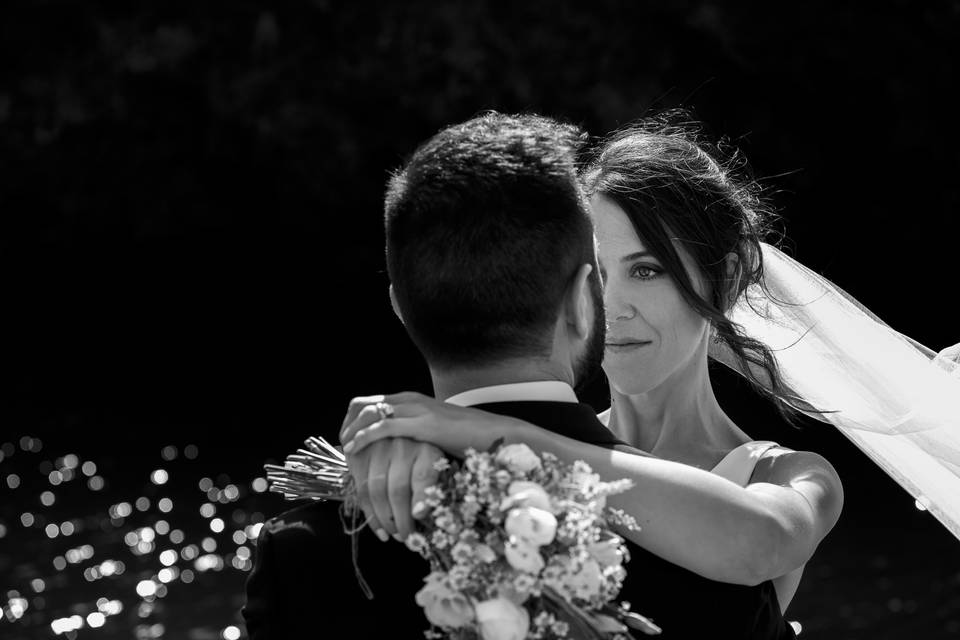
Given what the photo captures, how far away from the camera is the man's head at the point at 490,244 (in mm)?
1907

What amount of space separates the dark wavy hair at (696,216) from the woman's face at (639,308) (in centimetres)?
3

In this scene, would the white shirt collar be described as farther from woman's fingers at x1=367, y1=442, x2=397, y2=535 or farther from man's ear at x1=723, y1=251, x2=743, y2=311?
man's ear at x1=723, y1=251, x2=743, y2=311

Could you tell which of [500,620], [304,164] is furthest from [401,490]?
[304,164]

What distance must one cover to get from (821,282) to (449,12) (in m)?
18.5

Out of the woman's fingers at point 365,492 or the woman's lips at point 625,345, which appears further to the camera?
the woman's lips at point 625,345

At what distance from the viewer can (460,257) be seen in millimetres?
1902

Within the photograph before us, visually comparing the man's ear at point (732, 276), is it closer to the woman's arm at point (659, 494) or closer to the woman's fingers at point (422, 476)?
the woman's arm at point (659, 494)

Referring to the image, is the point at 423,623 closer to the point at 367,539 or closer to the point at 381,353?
the point at 367,539

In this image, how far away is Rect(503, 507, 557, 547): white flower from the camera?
174 cm

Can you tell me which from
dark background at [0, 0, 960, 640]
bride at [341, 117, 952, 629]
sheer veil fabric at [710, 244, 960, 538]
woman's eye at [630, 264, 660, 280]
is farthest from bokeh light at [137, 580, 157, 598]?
woman's eye at [630, 264, 660, 280]

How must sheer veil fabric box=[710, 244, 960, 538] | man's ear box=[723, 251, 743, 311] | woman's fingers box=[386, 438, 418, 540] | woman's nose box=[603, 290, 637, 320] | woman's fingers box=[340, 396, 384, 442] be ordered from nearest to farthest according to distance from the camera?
woman's fingers box=[386, 438, 418, 540] → woman's fingers box=[340, 396, 384, 442] → woman's nose box=[603, 290, 637, 320] → man's ear box=[723, 251, 743, 311] → sheer veil fabric box=[710, 244, 960, 538]

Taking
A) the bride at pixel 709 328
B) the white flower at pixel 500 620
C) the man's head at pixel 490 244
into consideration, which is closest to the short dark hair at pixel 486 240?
the man's head at pixel 490 244

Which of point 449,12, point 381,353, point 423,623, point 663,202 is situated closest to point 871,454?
point 663,202

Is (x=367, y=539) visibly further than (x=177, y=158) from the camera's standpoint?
No
